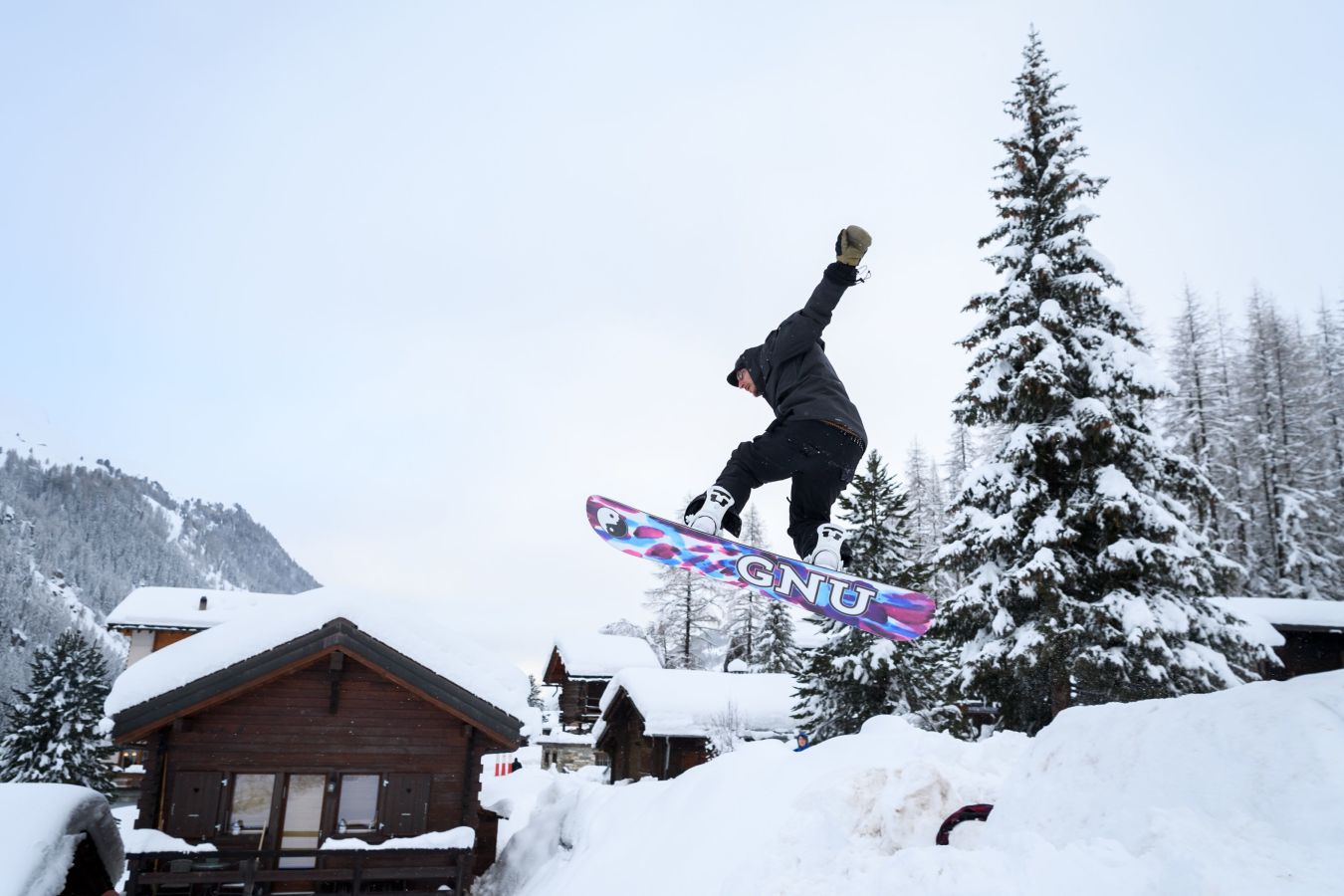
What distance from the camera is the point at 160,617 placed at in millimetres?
40469

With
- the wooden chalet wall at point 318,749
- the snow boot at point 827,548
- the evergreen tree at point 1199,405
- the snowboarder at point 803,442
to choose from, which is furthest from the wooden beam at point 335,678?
the evergreen tree at point 1199,405

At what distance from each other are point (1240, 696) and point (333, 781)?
14.9 meters

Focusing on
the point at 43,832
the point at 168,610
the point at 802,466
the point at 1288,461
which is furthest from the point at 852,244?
the point at 168,610

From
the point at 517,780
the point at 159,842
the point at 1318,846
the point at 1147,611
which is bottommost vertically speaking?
the point at 517,780

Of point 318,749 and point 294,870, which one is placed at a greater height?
point 318,749

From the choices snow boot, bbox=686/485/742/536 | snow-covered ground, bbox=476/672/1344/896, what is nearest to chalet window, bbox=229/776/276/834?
snow-covered ground, bbox=476/672/1344/896

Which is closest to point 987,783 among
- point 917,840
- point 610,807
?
point 917,840

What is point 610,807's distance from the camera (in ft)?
45.3

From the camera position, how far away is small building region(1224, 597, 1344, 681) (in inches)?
907

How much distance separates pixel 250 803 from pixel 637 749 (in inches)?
673

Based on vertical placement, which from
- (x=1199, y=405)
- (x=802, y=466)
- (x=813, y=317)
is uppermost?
(x=1199, y=405)

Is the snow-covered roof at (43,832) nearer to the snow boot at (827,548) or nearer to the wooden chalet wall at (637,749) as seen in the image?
the snow boot at (827,548)

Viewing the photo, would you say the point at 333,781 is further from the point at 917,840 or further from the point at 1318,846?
the point at 1318,846

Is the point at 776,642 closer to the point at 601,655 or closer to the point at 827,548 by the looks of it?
the point at 601,655
